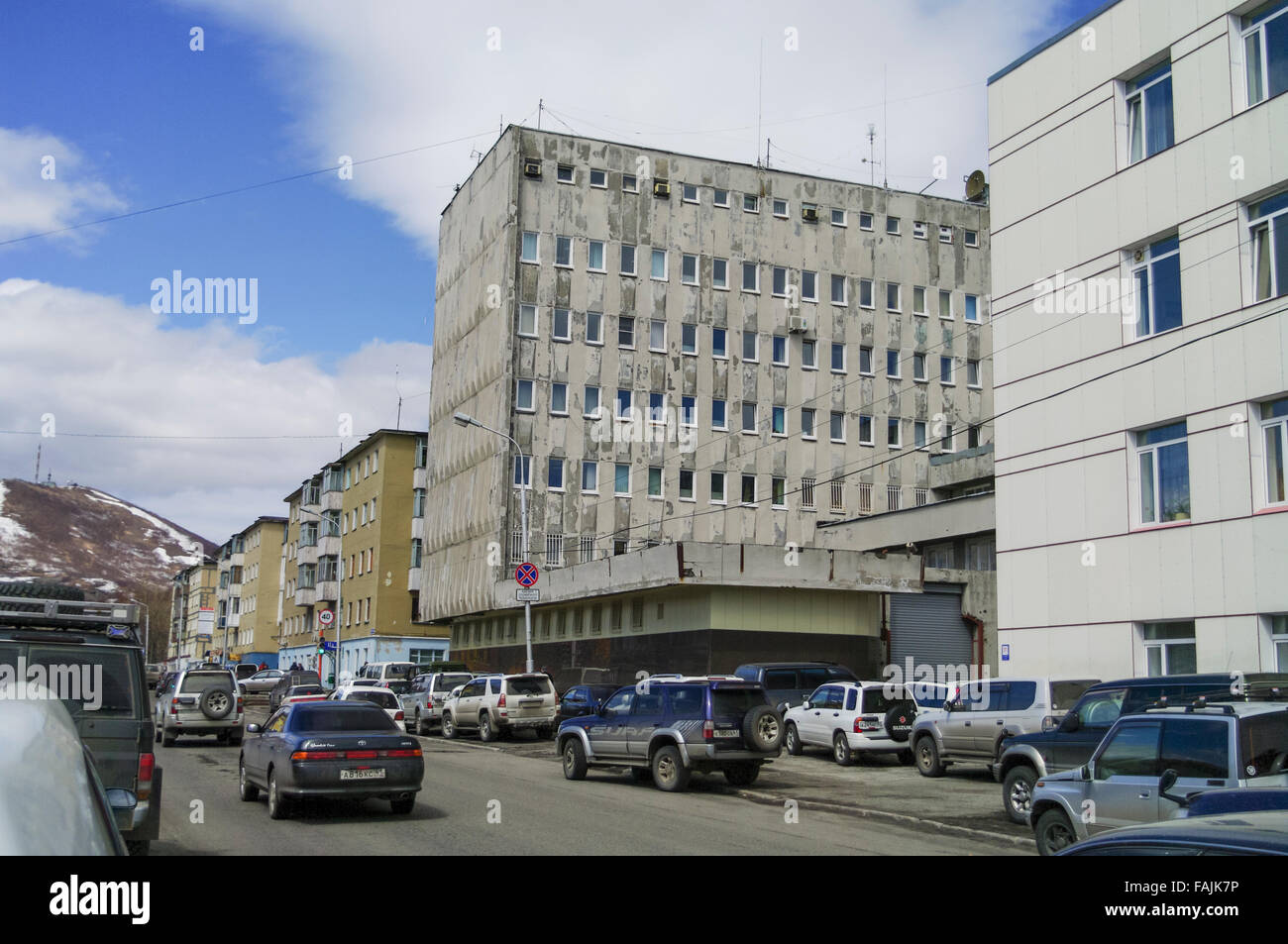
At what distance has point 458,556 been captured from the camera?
54.1 meters

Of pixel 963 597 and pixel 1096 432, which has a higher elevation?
pixel 1096 432

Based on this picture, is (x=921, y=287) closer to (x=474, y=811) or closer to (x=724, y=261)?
(x=724, y=261)

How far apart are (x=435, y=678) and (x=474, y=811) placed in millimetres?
21596

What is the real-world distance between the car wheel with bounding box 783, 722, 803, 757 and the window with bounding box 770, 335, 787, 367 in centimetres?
3190

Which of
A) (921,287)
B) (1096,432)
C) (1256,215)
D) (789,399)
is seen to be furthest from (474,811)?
(921,287)

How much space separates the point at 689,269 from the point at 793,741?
32994mm

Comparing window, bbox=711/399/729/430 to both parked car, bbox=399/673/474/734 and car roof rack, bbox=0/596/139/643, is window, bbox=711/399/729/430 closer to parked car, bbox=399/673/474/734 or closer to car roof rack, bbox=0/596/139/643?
parked car, bbox=399/673/474/734

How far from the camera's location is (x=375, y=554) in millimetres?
71750

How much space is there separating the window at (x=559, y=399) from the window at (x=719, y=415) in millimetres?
7353

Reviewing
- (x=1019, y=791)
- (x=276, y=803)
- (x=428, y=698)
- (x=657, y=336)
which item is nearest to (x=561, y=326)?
(x=657, y=336)

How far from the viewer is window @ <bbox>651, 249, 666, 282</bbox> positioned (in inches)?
2126
